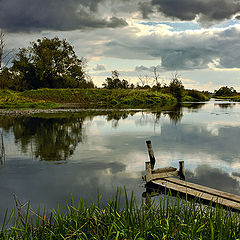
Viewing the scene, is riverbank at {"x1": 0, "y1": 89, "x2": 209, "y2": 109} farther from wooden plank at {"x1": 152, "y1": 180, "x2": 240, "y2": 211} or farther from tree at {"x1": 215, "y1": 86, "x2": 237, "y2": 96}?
tree at {"x1": 215, "y1": 86, "x2": 237, "y2": 96}

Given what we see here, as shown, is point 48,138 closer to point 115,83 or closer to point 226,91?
point 115,83

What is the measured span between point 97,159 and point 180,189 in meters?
4.97

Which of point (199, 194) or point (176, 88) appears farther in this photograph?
point (176, 88)

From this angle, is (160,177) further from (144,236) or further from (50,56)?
(50,56)

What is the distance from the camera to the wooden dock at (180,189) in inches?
283

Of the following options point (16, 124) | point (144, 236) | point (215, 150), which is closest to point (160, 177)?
point (144, 236)

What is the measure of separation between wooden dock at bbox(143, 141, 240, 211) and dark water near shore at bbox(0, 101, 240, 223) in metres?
0.38

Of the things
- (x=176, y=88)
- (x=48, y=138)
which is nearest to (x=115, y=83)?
(x=176, y=88)

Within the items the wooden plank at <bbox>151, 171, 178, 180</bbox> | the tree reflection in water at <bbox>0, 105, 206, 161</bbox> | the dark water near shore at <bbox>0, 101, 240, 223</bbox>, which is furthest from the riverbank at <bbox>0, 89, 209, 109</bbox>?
the wooden plank at <bbox>151, 171, 178, 180</bbox>

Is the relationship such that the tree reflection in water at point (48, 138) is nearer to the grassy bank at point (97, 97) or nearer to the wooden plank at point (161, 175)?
the wooden plank at point (161, 175)

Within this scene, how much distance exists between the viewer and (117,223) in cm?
489

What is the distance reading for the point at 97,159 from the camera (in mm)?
12195

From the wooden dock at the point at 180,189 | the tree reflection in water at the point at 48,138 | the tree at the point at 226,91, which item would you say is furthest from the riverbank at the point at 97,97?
the tree at the point at 226,91

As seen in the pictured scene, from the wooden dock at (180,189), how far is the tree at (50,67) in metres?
51.2
